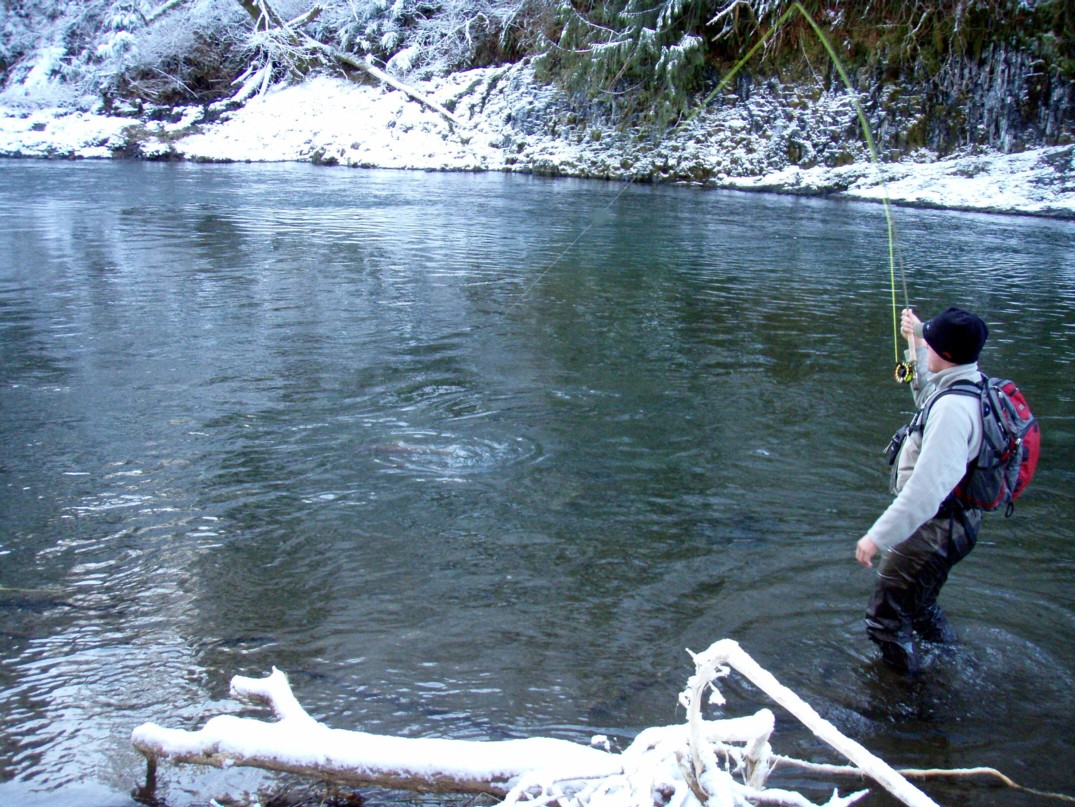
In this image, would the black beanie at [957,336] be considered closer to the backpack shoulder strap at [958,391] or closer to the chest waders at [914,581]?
the backpack shoulder strap at [958,391]

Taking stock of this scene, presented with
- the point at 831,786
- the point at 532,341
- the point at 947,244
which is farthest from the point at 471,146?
the point at 831,786

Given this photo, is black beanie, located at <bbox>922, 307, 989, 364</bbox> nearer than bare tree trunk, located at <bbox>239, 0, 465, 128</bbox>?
Yes

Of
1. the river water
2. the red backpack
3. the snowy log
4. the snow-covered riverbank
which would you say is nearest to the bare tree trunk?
the snow-covered riverbank

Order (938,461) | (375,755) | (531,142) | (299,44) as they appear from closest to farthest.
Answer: (375,755) → (938,461) → (531,142) → (299,44)

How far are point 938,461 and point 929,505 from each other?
0.56 ft

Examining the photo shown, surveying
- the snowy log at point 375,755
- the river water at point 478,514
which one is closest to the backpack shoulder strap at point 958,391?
the river water at point 478,514

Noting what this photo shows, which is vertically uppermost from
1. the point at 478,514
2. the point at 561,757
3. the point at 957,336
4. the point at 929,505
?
the point at 957,336

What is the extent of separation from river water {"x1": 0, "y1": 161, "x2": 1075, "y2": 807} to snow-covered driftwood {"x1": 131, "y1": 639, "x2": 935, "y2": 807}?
58 cm

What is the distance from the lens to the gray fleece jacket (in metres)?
3.42

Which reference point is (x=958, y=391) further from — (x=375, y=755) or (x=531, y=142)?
(x=531, y=142)

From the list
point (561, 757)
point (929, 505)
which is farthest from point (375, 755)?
point (929, 505)

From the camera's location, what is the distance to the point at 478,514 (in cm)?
553

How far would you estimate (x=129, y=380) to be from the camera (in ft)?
25.8

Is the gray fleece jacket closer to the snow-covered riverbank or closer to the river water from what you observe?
the river water
